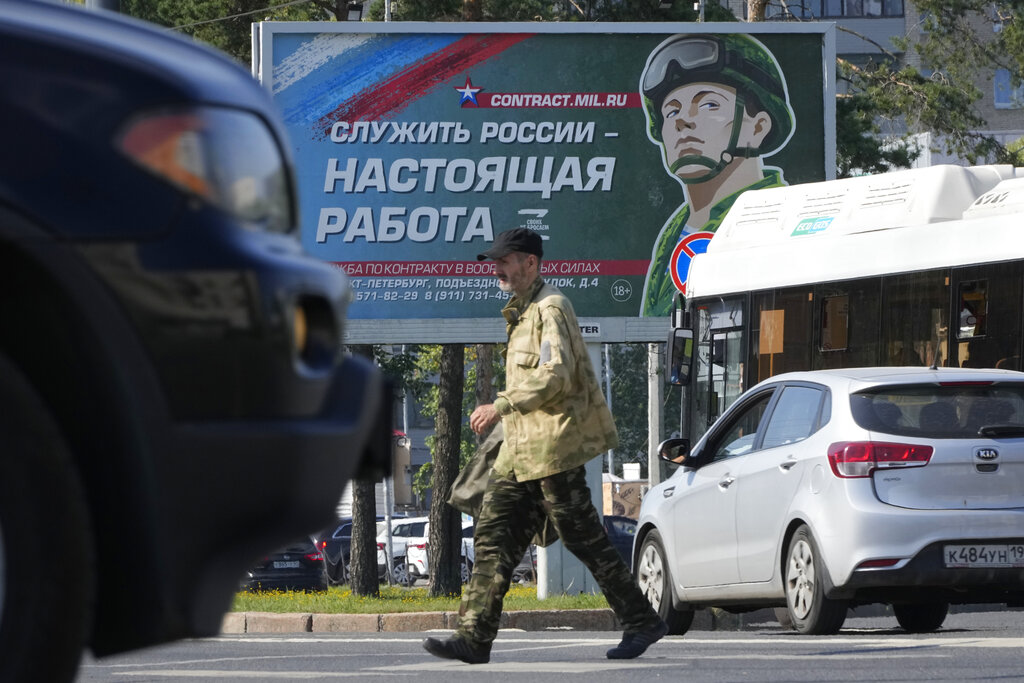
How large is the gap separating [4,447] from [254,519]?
42 cm

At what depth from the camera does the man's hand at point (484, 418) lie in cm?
852

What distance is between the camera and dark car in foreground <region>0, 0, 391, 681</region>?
3.02 metres

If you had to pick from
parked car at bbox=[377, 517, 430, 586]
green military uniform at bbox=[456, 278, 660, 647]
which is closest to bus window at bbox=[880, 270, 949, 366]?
green military uniform at bbox=[456, 278, 660, 647]

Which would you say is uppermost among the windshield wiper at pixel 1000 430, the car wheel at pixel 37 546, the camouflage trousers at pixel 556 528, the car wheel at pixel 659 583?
the windshield wiper at pixel 1000 430

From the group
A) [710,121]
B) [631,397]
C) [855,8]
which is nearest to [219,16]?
[710,121]

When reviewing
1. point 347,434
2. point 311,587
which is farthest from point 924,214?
point 311,587

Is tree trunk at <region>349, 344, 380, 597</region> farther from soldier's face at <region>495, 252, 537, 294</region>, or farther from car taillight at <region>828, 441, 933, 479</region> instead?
soldier's face at <region>495, 252, 537, 294</region>

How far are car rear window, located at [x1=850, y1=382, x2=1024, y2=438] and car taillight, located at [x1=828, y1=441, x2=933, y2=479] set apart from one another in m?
0.09

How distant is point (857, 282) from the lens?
1495 cm

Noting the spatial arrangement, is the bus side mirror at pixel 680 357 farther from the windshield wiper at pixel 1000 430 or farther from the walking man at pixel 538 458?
the walking man at pixel 538 458

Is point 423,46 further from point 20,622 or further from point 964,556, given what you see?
point 20,622

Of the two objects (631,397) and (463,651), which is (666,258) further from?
(631,397)

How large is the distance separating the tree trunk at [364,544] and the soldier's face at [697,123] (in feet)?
20.1

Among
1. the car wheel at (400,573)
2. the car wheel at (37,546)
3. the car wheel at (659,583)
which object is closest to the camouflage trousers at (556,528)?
the car wheel at (659,583)
